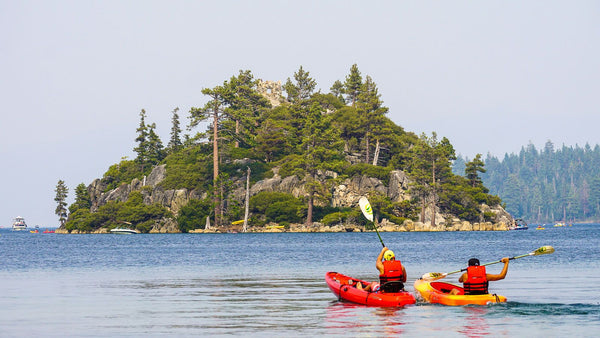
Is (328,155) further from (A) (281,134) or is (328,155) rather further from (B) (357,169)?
(A) (281,134)

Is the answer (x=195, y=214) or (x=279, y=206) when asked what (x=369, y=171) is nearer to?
(x=279, y=206)

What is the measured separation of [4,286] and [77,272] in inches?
361

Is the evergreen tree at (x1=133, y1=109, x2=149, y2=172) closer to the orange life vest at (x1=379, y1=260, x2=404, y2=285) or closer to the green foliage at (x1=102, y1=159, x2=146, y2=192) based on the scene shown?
the green foliage at (x1=102, y1=159, x2=146, y2=192)

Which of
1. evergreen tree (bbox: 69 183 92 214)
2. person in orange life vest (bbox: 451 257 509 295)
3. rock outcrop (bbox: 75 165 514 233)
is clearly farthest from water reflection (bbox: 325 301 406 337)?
evergreen tree (bbox: 69 183 92 214)

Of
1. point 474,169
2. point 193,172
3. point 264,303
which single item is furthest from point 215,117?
point 264,303

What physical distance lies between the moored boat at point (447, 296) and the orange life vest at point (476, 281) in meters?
0.23

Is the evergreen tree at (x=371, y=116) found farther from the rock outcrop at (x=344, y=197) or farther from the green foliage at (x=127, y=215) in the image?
the green foliage at (x=127, y=215)

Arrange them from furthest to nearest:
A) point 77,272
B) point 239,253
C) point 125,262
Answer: point 239,253 < point 125,262 < point 77,272

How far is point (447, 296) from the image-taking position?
1049 inches

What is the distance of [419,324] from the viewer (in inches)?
906

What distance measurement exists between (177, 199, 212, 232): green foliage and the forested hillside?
6.3 inches

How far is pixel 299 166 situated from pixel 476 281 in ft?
311

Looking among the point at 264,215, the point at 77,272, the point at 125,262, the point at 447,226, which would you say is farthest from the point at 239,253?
the point at 447,226

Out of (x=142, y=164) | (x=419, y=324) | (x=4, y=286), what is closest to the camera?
(x=419, y=324)
